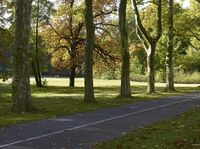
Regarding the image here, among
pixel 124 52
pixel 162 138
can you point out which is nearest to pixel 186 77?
pixel 124 52

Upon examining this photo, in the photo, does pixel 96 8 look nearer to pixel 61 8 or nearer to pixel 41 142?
pixel 61 8

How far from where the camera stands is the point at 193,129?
1427cm

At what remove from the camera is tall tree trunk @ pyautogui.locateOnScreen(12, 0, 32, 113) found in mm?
20891

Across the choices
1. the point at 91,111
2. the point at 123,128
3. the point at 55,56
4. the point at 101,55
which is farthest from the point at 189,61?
the point at 123,128

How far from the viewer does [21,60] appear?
21.2 m

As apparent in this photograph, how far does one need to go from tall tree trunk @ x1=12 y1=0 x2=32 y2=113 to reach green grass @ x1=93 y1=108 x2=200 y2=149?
6.85m

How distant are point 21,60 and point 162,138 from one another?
386 inches

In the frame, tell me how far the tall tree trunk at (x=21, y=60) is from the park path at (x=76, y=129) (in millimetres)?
2456

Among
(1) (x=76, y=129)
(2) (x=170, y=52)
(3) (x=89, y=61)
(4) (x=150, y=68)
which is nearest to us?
(1) (x=76, y=129)

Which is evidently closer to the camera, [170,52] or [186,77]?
[170,52]

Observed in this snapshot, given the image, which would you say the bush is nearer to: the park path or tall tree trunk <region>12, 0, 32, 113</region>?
the park path

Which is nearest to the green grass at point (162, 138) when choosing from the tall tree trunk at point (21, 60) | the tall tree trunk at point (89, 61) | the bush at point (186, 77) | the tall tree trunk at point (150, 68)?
the tall tree trunk at point (21, 60)

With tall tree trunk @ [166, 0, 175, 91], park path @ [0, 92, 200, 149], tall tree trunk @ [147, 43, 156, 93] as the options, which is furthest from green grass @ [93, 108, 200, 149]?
tall tree trunk @ [166, 0, 175, 91]

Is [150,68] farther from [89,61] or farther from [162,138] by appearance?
[162,138]
